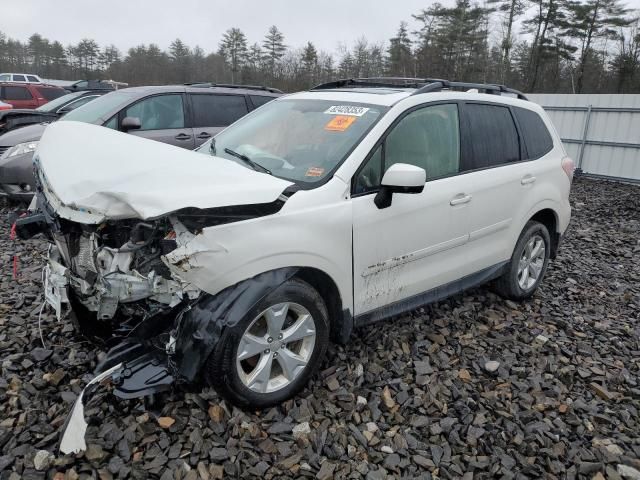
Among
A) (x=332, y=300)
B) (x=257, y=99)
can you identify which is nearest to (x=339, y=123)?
(x=332, y=300)

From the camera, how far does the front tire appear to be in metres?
2.47

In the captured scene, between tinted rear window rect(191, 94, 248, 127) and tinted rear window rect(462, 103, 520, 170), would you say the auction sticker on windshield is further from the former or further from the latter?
tinted rear window rect(191, 94, 248, 127)

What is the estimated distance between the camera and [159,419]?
261 cm

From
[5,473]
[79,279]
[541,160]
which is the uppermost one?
[541,160]

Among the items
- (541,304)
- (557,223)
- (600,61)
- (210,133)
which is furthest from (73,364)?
(600,61)

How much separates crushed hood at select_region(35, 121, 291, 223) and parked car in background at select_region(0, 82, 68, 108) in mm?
16816

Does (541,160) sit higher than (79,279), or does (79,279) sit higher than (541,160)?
(541,160)

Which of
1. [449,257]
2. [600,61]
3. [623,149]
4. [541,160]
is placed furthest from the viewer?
[600,61]

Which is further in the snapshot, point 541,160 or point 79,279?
point 541,160

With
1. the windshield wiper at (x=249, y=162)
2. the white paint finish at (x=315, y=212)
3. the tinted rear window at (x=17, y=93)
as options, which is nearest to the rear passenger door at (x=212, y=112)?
the white paint finish at (x=315, y=212)

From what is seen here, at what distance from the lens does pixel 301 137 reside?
3.26m

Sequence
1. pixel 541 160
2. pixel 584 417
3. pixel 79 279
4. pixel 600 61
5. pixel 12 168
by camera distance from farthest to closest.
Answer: pixel 600 61, pixel 12 168, pixel 541 160, pixel 584 417, pixel 79 279

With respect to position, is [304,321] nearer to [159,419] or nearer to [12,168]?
[159,419]

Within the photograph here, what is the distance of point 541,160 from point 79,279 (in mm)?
3668
